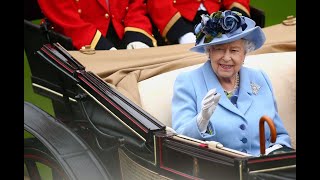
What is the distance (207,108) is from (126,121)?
0.26 metres

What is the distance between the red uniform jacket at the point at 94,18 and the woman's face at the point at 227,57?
745mm

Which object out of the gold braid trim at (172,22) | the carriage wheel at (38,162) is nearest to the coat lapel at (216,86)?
the carriage wheel at (38,162)

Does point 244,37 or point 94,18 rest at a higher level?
point 94,18

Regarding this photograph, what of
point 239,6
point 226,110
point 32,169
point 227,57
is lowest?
point 32,169

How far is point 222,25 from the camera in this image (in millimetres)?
2451

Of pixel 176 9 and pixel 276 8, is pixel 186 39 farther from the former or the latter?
pixel 276 8

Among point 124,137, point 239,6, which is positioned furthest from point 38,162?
point 239,6

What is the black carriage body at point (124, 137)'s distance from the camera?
204 cm

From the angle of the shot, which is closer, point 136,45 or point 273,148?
point 273,148
